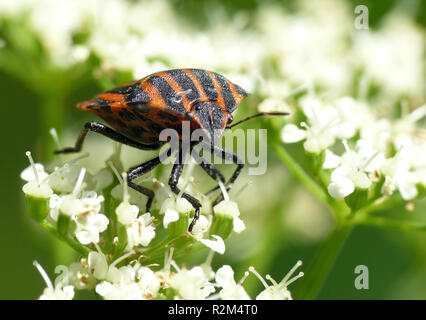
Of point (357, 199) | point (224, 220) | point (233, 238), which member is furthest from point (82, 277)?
point (233, 238)

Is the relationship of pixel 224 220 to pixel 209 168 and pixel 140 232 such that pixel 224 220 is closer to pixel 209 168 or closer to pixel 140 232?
pixel 209 168

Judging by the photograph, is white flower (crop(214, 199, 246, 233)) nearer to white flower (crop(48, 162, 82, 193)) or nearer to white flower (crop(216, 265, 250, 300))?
white flower (crop(216, 265, 250, 300))

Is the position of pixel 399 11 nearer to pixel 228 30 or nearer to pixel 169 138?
pixel 228 30

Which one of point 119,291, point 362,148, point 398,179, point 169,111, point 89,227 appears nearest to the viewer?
point 119,291

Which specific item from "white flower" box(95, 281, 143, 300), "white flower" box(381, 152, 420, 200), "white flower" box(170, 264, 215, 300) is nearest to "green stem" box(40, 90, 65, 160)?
"white flower" box(95, 281, 143, 300)

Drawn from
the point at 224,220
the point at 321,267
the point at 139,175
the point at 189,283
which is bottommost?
the point at 321,267
